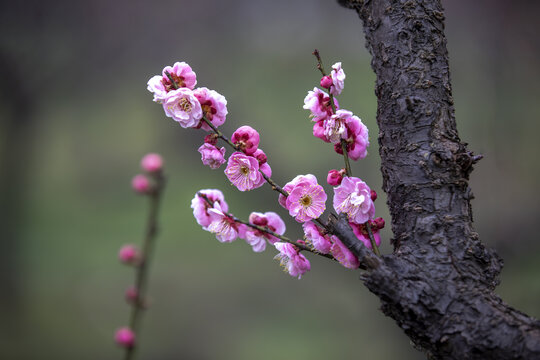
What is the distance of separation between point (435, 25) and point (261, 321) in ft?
6.29

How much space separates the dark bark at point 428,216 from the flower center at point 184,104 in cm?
18

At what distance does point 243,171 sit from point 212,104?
7 cm

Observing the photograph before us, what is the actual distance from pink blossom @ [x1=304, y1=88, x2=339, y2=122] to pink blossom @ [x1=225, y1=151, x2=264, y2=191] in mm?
78

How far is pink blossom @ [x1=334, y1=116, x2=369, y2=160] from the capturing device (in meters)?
0.47

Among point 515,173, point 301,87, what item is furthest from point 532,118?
point 301,87

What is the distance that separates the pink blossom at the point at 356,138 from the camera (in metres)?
0.47

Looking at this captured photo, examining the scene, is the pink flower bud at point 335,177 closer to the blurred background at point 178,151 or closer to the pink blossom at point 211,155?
the pink blossom at point 211,155

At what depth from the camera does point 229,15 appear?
8.14 ft

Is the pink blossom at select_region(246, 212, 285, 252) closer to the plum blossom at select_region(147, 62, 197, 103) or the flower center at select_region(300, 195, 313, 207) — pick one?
the flower center at select_region(300, 195, 313, 207)

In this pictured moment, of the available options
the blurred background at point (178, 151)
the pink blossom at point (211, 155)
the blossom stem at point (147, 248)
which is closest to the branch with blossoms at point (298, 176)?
the pink blossom at point (211, 155)

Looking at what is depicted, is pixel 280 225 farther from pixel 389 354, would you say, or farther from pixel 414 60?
pixel 389 354

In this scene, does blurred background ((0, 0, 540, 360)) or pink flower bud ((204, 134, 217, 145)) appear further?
blurred background ((0, 0, 540, 360))

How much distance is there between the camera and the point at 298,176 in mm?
465

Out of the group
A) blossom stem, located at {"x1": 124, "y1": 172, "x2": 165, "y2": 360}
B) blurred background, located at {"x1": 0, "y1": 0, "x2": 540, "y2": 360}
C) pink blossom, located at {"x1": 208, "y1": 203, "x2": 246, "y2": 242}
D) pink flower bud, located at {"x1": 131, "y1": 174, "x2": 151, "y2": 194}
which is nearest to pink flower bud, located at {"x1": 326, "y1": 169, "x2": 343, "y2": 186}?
pink blossom, located at {"x1": 208, "y1": 203, "x2": 246, "y2": 242}
